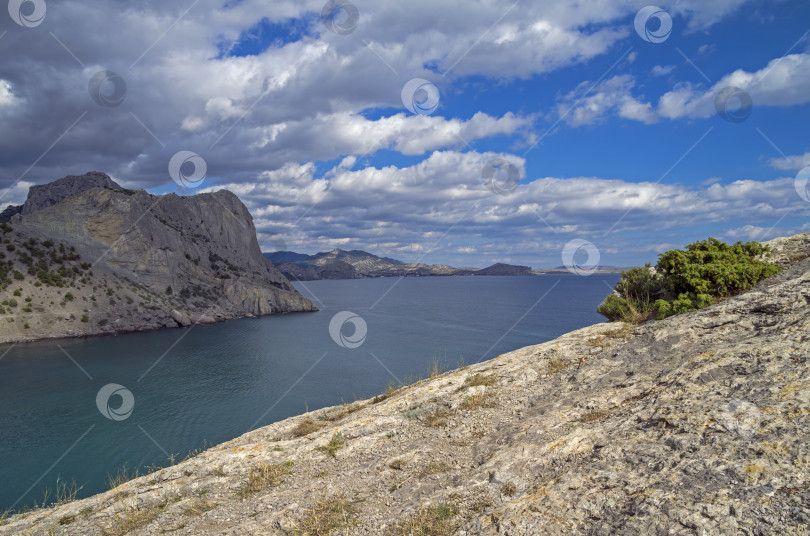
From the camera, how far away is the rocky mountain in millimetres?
75875

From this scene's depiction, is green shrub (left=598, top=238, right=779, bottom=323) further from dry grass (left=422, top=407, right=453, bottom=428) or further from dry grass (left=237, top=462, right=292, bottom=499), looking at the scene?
dry grass (left=237, top=462, right=292, bottom=499)

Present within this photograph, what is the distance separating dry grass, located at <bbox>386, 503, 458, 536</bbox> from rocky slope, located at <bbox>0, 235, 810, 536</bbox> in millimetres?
32

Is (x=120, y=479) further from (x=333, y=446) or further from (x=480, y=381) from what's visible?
(x=480, y=381)

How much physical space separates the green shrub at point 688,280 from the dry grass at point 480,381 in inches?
227

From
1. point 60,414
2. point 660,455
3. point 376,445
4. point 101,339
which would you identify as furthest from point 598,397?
point 101,339

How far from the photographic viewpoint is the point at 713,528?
13.8ft

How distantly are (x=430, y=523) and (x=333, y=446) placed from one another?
4.14 m

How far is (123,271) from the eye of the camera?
94.4m

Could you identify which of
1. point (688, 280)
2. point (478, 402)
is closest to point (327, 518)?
point (478, 402)

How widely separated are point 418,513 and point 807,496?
187 inches

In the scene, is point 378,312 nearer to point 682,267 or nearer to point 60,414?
point 60,414

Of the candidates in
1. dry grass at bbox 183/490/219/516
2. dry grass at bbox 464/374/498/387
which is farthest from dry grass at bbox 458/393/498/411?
dry grass at bbox 183/490/219/516

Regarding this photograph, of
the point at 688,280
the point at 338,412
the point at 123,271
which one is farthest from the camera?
the point at 123,271

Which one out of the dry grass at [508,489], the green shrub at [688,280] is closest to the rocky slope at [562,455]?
the dry grass at [508,489]
